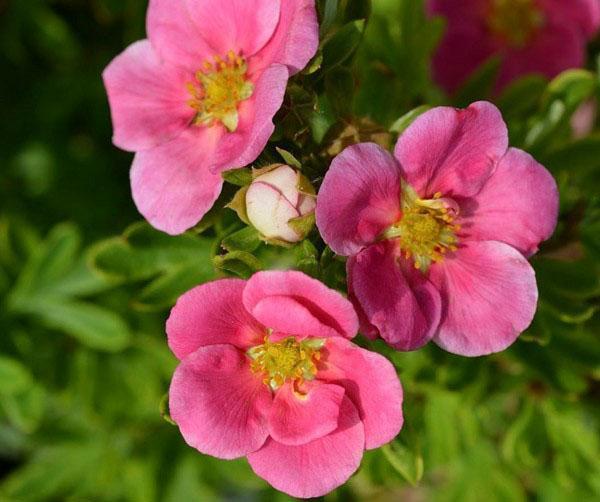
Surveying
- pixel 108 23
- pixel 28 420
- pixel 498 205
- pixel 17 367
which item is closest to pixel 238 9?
pixel 498 205

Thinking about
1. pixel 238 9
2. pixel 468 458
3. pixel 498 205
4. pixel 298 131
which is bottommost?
pixel 468 458

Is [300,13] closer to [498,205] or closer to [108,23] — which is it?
[498,205]

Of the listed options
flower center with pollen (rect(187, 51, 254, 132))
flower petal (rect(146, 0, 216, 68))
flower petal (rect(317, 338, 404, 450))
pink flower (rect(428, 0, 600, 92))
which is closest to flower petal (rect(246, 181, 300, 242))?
flower petal (rect(317, 338, 404, 450))

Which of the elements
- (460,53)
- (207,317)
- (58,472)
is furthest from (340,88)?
(58,472)

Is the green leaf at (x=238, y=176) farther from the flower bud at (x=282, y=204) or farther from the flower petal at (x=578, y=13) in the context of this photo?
the flower petal at (x=578, y=13)

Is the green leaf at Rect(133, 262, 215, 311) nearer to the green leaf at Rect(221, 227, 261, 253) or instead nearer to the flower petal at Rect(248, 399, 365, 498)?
the green leaf at Rect(221, 227, 261, 253)

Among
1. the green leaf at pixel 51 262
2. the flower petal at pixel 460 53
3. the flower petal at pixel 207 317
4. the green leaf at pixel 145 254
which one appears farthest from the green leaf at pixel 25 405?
the flower petal at pixel 460 53
